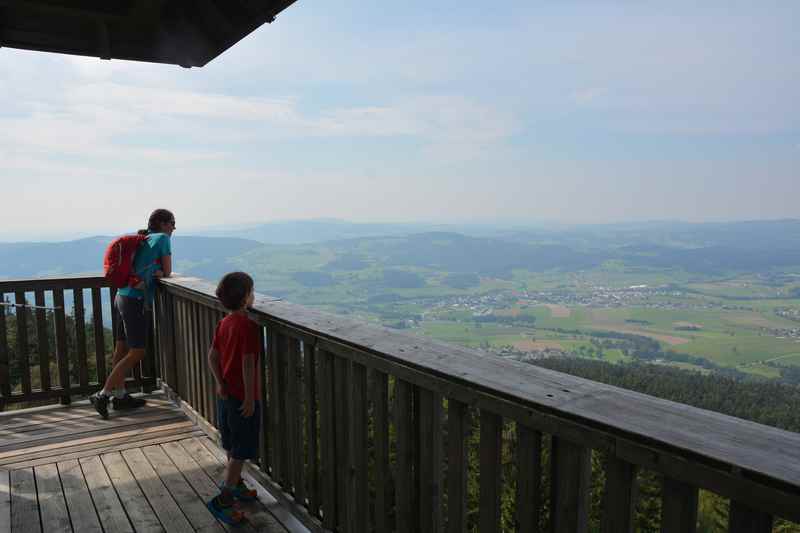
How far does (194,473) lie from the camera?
326 centimetres

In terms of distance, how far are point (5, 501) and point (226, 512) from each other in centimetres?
132

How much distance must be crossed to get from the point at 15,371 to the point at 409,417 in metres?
9.52

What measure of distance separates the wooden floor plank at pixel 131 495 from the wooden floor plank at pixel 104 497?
0.03m

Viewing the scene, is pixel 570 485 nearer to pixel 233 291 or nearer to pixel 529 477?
pixel 529 477

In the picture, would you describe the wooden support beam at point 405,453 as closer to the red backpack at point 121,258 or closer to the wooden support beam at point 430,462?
the wooden support beam at point 430,462

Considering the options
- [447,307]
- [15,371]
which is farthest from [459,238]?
[15,371]

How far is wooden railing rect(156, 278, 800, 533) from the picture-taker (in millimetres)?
993

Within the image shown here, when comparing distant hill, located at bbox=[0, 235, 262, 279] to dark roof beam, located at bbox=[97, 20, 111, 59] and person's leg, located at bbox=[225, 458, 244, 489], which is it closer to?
dark roof beam, located at bbox=[97, 20, 111, 59]

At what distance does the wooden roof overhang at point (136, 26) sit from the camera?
320cm

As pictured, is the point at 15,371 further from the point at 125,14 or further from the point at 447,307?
the point at 447,307

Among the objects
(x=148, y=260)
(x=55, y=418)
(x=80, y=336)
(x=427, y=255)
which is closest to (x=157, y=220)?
(x=148, y=260)

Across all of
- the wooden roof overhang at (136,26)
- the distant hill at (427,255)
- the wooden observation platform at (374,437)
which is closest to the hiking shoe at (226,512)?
the wooden observation platform at (374,437)

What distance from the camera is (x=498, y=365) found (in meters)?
1.59

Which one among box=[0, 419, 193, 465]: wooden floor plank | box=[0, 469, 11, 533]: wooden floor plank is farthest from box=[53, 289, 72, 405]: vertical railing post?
box=[0, 469, 11, 533]: wooden floor plank
